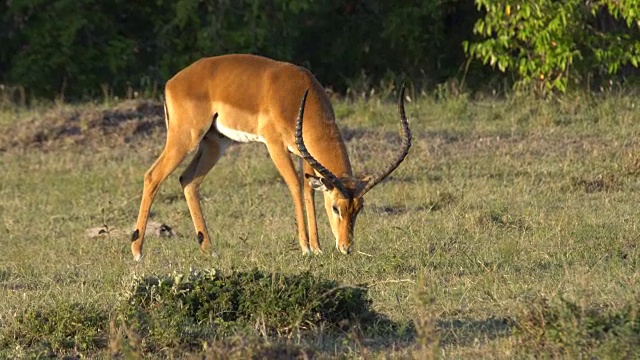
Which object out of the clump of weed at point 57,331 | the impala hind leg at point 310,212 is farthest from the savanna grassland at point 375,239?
the impala hind leg at point 310,212

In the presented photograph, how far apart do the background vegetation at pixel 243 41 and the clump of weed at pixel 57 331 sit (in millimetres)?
11017

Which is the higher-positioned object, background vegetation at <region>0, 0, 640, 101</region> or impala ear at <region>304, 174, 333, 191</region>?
impala ear at <region>304, 174, 333, 191</region>

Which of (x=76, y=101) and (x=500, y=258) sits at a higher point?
(x=500, y=258)

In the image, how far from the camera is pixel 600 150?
12914mm

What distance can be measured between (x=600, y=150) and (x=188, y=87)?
4.99m

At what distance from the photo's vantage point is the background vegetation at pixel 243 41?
19.1m

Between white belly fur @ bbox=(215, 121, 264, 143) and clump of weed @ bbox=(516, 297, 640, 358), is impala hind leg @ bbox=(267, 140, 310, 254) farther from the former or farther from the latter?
clump of weed @ bbox=(516, 297, 640, 358)

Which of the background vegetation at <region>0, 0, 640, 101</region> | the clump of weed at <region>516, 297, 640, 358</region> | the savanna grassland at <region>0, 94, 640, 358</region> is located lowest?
the background vegetation at <region>0, 0, 640, 101</region>

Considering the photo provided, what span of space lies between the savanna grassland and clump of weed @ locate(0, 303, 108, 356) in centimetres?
1

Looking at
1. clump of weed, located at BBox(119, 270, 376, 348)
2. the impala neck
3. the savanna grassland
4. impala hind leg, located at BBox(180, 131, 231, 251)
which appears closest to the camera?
the savanna grassland

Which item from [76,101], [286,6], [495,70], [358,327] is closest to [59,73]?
[76,101]

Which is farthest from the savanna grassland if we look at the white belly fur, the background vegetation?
the background vegetation

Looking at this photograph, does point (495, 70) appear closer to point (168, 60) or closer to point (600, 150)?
point (168, 60)

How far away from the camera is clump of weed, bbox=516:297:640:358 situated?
5.36m
